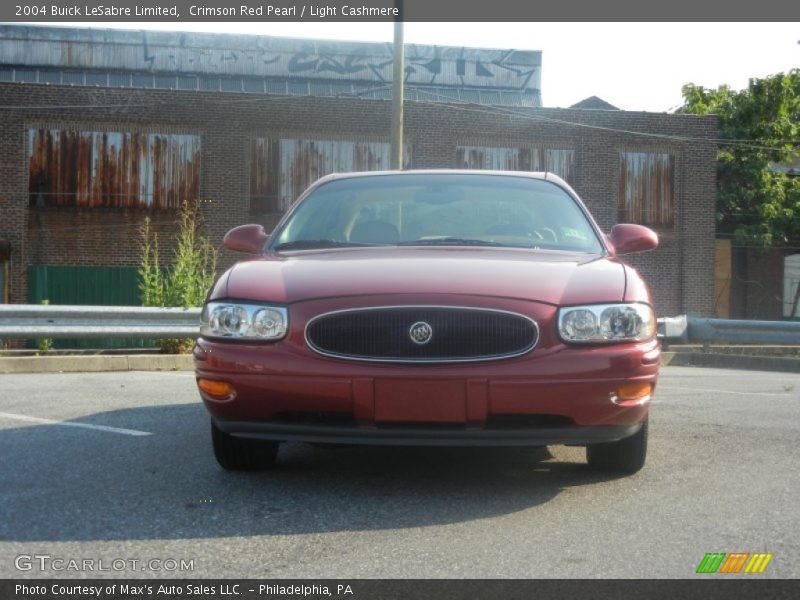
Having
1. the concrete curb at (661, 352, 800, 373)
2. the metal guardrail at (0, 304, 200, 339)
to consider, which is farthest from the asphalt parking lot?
the concrete curb at (661, 352, 800, 373)

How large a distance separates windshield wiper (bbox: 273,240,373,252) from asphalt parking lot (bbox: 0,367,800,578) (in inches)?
40.9

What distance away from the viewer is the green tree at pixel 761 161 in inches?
1358

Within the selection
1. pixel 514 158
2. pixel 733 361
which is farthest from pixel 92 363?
pixel 514 158

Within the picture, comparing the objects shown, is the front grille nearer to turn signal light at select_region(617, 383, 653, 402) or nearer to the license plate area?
the license plate area

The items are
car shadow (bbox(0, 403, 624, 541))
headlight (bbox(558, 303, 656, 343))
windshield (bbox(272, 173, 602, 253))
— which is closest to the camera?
car shadow (bbox(0, 403, 624, 541))

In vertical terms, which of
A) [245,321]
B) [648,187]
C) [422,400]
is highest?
[648,187]

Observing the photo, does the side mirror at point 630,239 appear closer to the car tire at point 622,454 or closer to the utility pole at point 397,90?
the car tire at point 622,454

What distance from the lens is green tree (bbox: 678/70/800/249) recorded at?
113 feet

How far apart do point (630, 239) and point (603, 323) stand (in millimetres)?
1410

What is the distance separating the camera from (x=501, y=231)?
5.35 metres

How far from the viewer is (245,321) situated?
4.32 meters

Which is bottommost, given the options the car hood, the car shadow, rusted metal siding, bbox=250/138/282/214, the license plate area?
the car shadow

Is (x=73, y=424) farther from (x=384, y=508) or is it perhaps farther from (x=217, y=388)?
(x=384, y=508)
